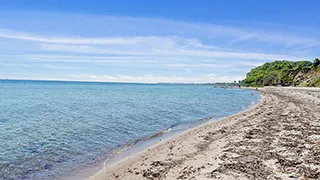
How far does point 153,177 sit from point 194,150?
3.77 metres

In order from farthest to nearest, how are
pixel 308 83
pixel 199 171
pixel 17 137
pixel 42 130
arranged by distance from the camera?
pixel 308 83 → pixel 42 130 → pixel 17 137 → pixel 199 171

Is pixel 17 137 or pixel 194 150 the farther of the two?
pixel 17 137

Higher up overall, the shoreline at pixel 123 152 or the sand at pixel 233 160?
the sand at pixel 233 160

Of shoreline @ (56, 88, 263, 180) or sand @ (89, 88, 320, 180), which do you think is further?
shoreline @ (56, 88, 263, 180)

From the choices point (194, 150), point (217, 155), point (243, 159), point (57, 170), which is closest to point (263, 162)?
point (243, 159)

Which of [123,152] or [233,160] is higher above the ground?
[233,160]

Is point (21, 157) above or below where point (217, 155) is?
below

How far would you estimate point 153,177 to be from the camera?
8852 mm

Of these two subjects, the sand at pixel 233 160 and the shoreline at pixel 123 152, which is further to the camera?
the shoreline at pixel 123 152

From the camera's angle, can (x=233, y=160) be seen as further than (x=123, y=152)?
No

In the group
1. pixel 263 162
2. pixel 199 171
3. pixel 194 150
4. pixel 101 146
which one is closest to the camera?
pixel 199 171

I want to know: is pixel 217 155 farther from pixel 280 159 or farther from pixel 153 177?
pixel 153 177

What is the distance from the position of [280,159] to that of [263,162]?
0.80 meters

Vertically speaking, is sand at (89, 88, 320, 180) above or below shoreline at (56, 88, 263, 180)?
above
